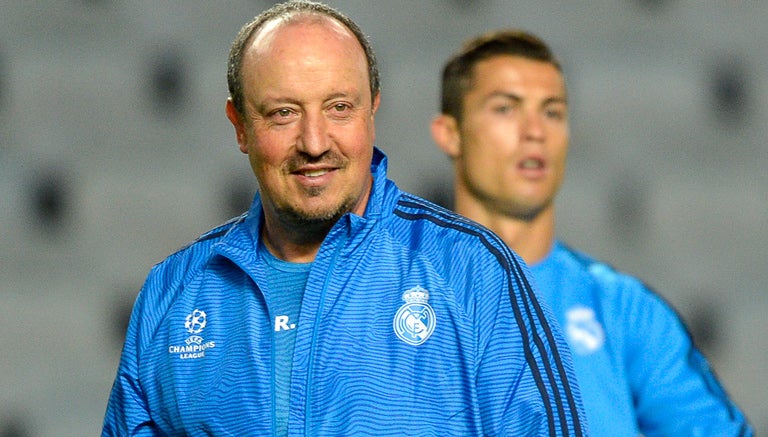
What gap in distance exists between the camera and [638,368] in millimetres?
2855

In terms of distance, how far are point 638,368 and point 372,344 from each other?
3.33 ft

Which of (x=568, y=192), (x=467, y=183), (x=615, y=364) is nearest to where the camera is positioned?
(x=615, y=364)

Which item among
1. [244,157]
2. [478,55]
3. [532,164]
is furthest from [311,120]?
[244,157]

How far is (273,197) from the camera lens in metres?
2.15

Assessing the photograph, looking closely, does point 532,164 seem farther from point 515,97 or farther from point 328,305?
point 328,305

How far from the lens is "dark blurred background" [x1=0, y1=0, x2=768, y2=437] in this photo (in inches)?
165

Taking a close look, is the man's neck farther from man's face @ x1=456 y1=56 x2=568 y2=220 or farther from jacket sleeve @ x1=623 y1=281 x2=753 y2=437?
jacket sleeve @ x1=623 y1=281 x2=753 y2=437

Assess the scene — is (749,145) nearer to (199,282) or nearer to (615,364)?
(615,364)

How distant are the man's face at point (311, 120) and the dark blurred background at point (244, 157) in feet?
6.80

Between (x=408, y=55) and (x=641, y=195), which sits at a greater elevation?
(x=408, y=55)

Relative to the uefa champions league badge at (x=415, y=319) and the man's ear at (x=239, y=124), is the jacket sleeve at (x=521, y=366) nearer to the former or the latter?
the uefa champions league badge at (x=415, y=319)

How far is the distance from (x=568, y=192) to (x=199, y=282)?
2.14 m

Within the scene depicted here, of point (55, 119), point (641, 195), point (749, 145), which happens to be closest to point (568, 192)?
point (641, 195)

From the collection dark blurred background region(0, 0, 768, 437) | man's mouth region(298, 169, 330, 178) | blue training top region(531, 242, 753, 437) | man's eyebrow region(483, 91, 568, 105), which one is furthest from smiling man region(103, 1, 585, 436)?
dark blurred background region(0, 0, 768, 437)
